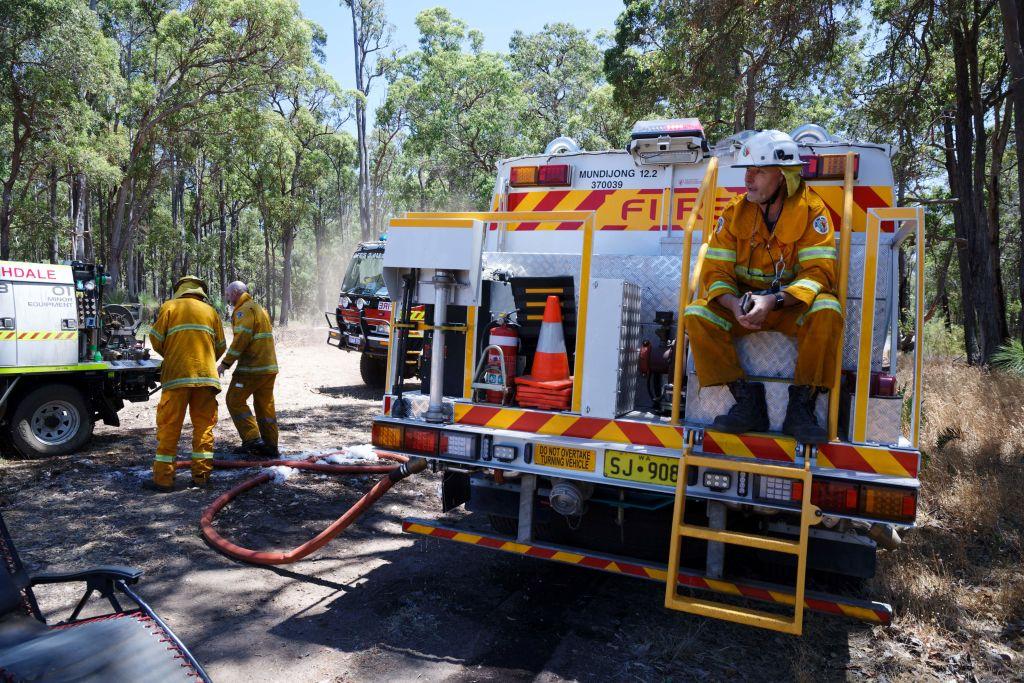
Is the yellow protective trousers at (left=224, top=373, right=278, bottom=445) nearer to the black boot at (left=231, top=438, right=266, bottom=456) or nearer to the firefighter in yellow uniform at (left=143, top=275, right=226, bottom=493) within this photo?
the black boot at (left=231, top=438, right=266, bottom=456)

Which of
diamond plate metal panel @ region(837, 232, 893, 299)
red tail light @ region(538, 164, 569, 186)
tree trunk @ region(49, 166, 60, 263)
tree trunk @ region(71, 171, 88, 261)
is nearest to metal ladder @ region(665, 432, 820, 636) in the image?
diamond plate metal panel @ region(837, 232, 893, 299)

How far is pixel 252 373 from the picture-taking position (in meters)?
7.36

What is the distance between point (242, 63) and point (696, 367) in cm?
2119

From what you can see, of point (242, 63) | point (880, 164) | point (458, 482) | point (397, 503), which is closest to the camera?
point (880, 164)

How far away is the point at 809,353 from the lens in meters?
3.26

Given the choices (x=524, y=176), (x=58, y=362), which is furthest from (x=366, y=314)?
(x=524, y=176)

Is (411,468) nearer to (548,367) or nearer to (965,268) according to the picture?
(548,367)

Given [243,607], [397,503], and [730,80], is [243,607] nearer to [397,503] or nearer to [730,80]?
[397,503]

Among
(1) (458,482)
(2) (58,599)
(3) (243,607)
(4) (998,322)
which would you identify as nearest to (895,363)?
(1) (458,482)

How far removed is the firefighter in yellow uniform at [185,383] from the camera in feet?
20.6

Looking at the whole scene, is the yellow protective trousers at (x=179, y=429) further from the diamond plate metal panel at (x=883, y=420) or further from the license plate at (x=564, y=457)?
the diamond plate metal panel at (x=883, y=420)

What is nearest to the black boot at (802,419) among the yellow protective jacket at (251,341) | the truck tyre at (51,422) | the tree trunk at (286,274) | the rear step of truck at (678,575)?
the rear step of truck at (678,575)

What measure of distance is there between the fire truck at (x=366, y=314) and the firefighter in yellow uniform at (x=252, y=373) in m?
4.97

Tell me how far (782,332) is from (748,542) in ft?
3.16
